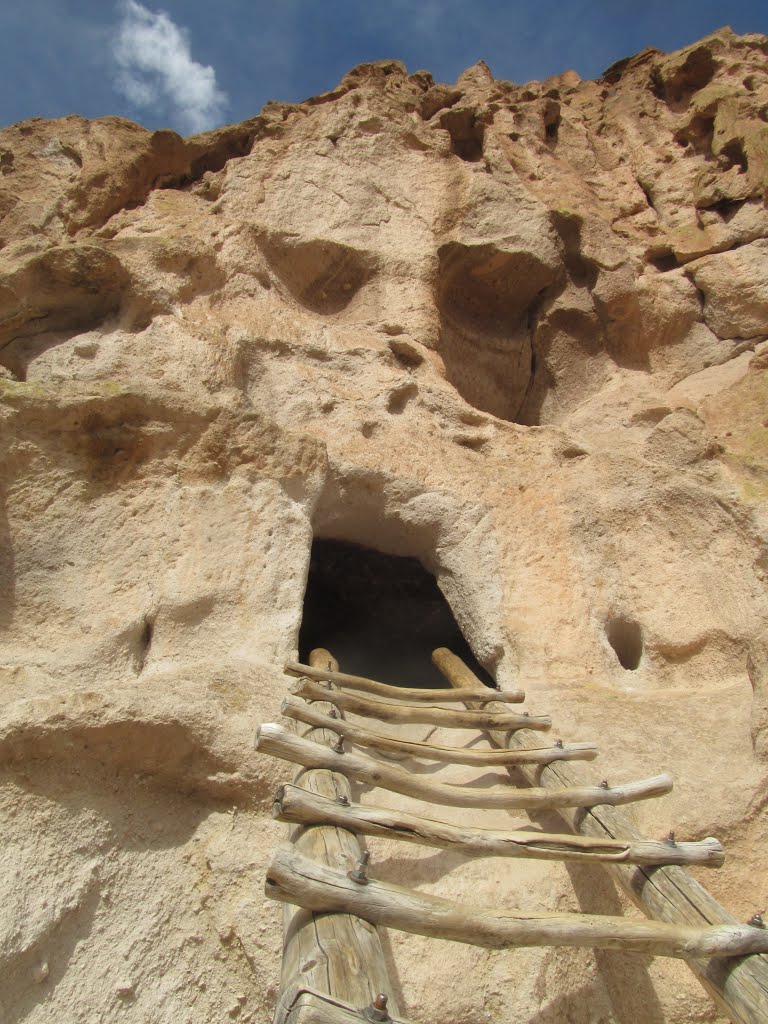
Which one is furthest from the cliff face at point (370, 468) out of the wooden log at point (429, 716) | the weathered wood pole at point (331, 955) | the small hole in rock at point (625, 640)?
the weathered wood pole at point (331, 955)

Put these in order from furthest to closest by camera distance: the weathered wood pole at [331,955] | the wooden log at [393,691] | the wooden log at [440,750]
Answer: the wooden log at [393,691] < the wooden log at [440,750] < the weathered wood pole at [331,955]

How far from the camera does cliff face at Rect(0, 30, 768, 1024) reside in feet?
9.34

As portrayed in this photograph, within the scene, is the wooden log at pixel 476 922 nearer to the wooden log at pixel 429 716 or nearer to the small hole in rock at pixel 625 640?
the wooden log at pixel 429 716

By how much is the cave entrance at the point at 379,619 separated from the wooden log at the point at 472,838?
3.47 m

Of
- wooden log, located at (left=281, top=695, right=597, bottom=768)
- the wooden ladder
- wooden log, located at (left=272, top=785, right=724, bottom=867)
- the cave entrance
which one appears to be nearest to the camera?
the wooden ladder

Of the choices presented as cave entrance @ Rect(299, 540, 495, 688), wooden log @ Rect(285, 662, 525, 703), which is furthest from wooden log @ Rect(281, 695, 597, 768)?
cave entrance @ Rect(299, 540, 495, 688)

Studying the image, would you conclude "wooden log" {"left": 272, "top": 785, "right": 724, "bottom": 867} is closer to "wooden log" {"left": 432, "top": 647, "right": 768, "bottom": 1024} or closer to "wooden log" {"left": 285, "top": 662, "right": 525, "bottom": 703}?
"wooden log" {"left": 432, "top": 647, "right": 768, "bottom": 1024}

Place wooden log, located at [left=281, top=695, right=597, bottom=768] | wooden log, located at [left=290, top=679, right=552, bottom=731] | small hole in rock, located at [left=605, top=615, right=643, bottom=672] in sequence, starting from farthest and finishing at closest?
1. small hole in rock, located at [left=605, top=615, right=643, bottom=672]
2. wooden log, located at [left=290, top=679, right=552, bottom=731]
3. wooden log, located at [left=281, top=695, right=597, bottom=768]

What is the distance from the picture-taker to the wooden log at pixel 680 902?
2045 mm

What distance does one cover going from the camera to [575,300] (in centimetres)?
734

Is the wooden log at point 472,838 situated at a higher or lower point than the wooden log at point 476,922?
higher

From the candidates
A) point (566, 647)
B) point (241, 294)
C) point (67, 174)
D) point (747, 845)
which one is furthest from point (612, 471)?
point (67, 174)

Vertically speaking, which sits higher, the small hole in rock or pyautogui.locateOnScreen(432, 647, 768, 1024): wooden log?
the small hole in rock

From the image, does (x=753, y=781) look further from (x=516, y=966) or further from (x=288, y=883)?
(x=288, y=883)
